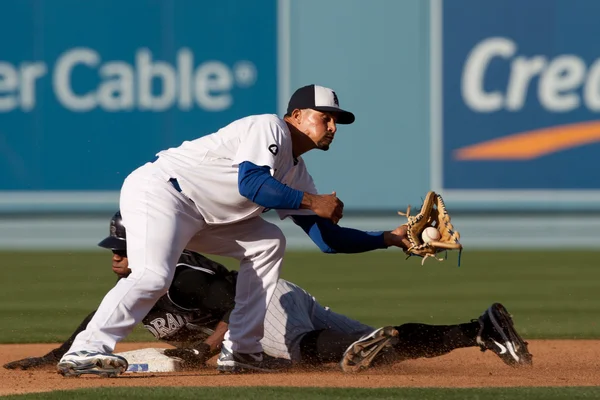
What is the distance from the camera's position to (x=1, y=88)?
17.1 m

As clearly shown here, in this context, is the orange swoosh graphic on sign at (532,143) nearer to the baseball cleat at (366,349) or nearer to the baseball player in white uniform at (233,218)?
the baseball player in white uniform at (233,218)

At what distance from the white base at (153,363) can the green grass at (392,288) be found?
189 centimetres

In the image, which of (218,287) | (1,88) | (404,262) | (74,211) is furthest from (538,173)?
(218,287)

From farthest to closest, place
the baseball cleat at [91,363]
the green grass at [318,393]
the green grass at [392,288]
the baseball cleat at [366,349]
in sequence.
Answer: the green grass at [392,288] < the baseball cleat at [366,349] < the baseball cleat at [91,363] < the green grass at [318,393]

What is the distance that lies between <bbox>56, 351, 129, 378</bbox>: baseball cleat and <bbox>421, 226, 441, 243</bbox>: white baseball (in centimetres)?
170

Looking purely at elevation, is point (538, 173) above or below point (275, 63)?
below

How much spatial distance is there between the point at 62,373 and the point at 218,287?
108 cm

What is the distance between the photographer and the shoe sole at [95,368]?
5668mm

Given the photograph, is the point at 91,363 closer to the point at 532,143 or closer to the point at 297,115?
the point at 297,115

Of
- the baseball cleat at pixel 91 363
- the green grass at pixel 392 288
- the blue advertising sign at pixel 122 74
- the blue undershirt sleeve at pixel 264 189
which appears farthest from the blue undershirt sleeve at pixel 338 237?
the blue advertising sign at pixel 122 74

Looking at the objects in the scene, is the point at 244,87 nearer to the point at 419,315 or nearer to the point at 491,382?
the point at 419,315

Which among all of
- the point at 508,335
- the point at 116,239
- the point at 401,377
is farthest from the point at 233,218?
the point at 508,335

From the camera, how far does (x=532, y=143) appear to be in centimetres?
1695

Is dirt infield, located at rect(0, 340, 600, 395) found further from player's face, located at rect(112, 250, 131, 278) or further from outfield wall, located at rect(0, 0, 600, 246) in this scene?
outfield wall, located at rect(0, 0, 600, 246)
